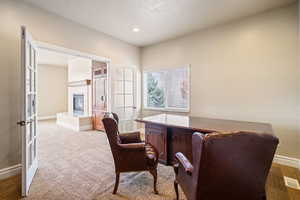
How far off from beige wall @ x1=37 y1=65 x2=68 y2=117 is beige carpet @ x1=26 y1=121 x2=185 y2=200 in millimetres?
5211

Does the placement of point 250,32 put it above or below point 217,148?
above

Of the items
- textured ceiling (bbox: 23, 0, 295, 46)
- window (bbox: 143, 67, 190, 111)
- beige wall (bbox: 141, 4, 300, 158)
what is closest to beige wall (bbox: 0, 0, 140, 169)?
textured ceiling (bbox: 23, 0, 295, 46)

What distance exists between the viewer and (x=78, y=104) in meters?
6.43

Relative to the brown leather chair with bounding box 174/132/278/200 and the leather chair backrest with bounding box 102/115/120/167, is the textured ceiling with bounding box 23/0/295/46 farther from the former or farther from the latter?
the brown leather chair with bounding box 174/132/278/200

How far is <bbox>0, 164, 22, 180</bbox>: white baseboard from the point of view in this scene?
88.4 inches

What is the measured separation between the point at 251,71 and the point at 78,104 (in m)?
6.24

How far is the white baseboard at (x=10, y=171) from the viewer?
2246 mm

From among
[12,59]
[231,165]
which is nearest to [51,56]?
[12,59]

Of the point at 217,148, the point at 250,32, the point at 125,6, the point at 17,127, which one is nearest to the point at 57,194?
the point at 17,127

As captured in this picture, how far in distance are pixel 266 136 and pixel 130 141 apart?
1784 millimetres

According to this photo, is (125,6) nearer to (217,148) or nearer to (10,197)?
(217,148)

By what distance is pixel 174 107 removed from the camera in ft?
14.1

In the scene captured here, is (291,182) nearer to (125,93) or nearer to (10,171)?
(125,93)

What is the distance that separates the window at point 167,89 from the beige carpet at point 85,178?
2.00 metres
